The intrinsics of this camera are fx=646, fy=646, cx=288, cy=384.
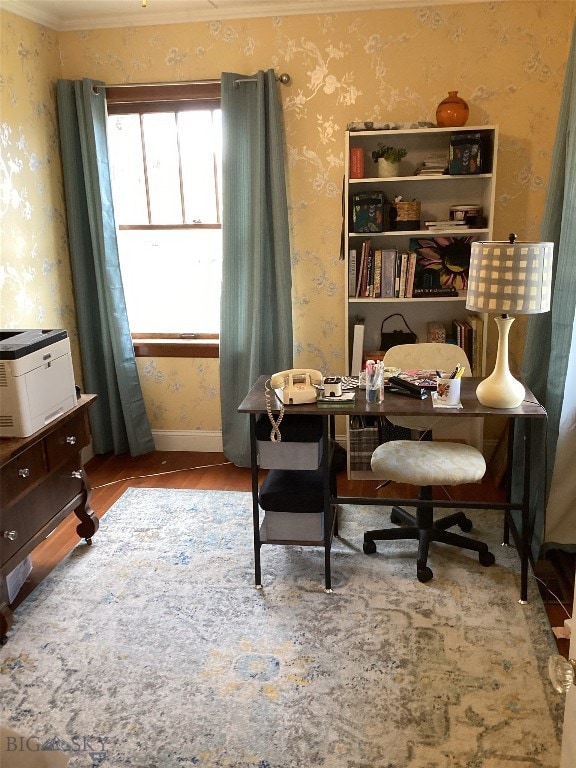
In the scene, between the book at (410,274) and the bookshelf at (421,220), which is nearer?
the bookshelf at (421,220)

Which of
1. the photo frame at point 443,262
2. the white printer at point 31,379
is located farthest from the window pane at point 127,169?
the photo frame at point 443,262

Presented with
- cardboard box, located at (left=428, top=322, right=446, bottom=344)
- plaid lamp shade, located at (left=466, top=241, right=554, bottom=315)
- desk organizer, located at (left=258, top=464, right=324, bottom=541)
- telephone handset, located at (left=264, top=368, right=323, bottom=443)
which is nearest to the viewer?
plaid lamp shade, located at (left=466, top=241, right=554, bottom=315)

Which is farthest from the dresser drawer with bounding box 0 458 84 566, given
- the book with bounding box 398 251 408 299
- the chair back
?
the book with bounding box 398 251 408 299

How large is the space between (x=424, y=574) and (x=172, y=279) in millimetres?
2400

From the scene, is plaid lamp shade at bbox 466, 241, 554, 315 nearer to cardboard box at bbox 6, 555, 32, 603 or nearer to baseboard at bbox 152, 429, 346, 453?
cardboard box at bbox 6, 555, 32, 603

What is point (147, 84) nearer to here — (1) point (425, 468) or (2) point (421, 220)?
(2) point (421, 220)

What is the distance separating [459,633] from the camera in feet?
7.75

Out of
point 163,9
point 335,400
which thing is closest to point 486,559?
Answer: point 335,400

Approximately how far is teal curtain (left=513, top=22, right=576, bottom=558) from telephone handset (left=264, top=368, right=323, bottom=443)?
98 cm

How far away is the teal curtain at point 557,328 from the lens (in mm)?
2578

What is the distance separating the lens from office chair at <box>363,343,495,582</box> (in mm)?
2594

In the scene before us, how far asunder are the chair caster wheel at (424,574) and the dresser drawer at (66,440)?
5.25ft

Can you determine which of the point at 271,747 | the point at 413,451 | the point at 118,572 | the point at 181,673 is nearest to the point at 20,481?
the point at 118,572

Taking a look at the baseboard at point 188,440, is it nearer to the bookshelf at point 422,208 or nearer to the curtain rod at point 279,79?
the bookshelf at point 422,208
